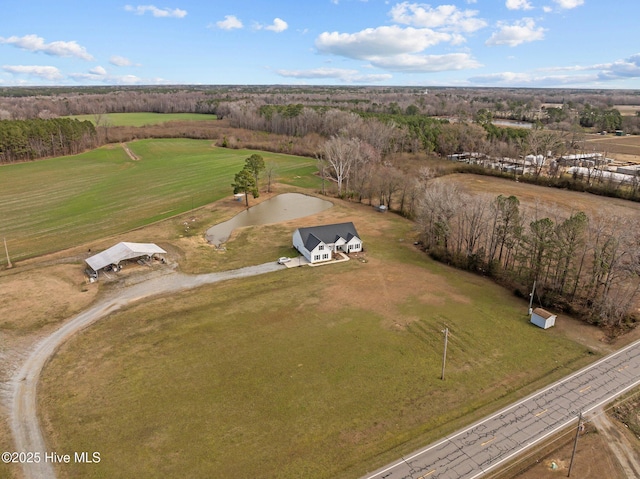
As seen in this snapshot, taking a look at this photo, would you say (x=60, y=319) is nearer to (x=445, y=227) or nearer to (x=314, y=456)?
(x=314, y=456)

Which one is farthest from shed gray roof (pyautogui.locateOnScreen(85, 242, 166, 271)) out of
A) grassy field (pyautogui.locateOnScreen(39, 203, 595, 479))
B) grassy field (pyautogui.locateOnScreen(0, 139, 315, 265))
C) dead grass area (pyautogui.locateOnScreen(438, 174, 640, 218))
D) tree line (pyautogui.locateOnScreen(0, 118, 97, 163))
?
tree line (pyautogui.locateOnScreen(0, 118, 97, 163))

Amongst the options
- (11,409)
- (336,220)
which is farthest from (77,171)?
(11,409)

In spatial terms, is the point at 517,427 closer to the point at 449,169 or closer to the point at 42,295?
the point at 42,295

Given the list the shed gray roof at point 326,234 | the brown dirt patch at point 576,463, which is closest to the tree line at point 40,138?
the shed gray roof at point 326,234

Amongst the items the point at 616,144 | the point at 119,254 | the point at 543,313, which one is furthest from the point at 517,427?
the point at 616,144

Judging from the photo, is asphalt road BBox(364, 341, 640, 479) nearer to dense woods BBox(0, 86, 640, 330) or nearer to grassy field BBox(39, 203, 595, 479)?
grassy field BBox(39, 203, 595, 479)

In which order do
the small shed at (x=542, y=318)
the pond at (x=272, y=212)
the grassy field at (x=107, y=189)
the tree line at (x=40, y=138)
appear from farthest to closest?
1. the tree line at (x=40, y=138)
2. the pond at (x=272, y=212)
3. the grassy field at (x=107, y=189)
4. the small shed at (x=542, y=318)

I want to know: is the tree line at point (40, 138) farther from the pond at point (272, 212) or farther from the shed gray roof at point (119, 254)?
the shed gray roof at point (119, 254)
